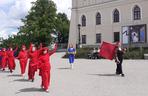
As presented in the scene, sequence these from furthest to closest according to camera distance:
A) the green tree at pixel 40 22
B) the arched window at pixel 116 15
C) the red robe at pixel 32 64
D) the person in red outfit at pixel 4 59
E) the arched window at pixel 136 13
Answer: the green tree at pixel 40 22
the arched window at pixel 116 15
the arched window at pixel 136 13
the person in red outfit at pixel 4 59
the red robe at pixel 32 64

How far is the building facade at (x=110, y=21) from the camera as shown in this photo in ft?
212

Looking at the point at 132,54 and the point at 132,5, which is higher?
the point at 132,5

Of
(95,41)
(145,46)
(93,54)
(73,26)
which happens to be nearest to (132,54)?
(93,54)

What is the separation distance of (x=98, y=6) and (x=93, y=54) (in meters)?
25.1

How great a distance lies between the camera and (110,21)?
2776 inches

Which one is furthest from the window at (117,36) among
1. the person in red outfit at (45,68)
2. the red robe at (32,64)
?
the person in red outfit at (45,68)

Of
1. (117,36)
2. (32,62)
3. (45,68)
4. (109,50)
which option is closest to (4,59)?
(109,50)

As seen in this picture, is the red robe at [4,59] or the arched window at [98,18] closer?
the red robe at [4,59]

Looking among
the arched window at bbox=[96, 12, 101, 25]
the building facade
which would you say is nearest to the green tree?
the building facade

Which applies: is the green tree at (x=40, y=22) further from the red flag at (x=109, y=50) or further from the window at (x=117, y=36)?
the red flag at (x=109, y=50)

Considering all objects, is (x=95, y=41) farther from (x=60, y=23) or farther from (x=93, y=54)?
(x=93, y=54)

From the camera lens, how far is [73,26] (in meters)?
77.4

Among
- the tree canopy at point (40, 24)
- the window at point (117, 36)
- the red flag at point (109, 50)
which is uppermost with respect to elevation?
the tree canopy at point (40, 24)

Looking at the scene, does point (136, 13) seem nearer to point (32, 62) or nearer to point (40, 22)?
point (40, 22)
